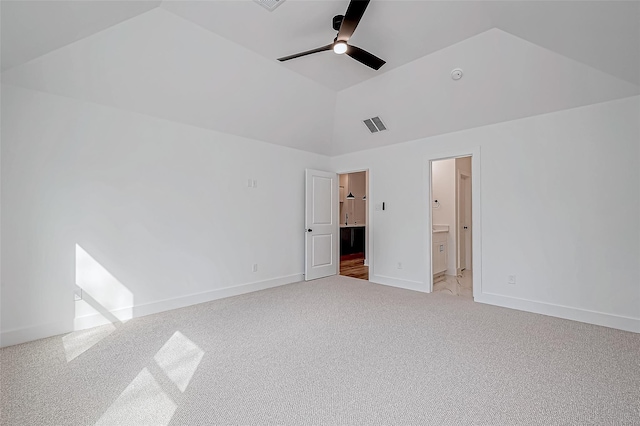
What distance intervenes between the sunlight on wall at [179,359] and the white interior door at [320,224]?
9.03 ft

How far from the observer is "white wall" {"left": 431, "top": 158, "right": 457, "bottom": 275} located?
18.7 feet

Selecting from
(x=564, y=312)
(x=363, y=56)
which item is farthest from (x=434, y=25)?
(x=564, y=312)

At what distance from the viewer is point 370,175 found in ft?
17.0

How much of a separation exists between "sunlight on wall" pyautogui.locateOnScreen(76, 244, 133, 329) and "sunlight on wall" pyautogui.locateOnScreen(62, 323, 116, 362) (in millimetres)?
129

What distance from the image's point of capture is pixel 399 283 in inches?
188

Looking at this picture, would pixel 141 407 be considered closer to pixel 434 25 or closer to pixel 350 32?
pixel 350 32

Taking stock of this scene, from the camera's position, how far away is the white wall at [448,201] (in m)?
5.70

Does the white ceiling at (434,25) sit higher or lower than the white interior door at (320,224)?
higher

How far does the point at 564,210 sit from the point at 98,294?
17.9 feet

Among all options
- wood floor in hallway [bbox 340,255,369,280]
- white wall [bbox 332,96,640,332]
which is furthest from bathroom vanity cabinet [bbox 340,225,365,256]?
white wall [bbox 332,96,640,332]

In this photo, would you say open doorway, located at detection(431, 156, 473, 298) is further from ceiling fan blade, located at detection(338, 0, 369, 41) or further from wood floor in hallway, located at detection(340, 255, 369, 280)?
ceiling fan blade, located at detection(338, 0, 369, 41)

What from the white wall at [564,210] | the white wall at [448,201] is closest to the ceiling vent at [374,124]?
the white wall at [564,210]

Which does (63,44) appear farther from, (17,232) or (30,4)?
(17,232)

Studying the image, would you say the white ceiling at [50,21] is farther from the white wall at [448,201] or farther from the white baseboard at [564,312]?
the white wall at [448,201]
